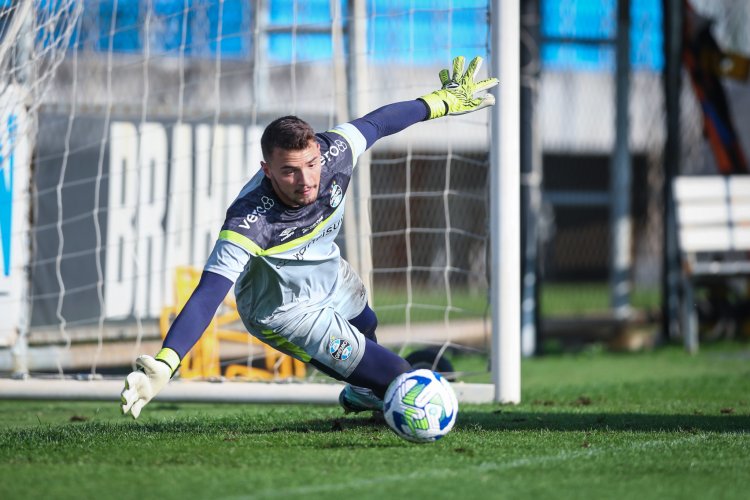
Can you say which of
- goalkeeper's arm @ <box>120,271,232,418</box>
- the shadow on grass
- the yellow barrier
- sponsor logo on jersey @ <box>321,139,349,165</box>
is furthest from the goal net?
goalkeeper's arm @ <box>120,271,232,418</box>

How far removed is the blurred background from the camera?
7.47 m

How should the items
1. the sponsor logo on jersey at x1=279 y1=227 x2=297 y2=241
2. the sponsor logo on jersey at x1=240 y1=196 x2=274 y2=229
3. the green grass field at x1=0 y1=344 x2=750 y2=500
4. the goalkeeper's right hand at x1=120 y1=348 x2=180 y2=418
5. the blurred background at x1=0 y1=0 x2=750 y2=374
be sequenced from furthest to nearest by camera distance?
the blurred background at x1=0 y1=0 x2=750 y2=374 → the sponsor logo on jersey at x1=279 y1=227 x2=297 y2=241 → the sponsor logo on jersey at x1=240 y1=196 x2=274 y2=229 → the goalkeeper's right hand at x1=120 y1=348 x2=180 y2=418 → the green grass field at x1=0 y1=344 x2=750 y2=500

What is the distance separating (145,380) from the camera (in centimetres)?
407

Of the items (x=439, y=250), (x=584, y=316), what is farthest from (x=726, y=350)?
(x=439, y=250)

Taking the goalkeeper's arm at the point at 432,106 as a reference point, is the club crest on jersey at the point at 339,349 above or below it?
below

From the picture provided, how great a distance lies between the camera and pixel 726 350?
10578 mm

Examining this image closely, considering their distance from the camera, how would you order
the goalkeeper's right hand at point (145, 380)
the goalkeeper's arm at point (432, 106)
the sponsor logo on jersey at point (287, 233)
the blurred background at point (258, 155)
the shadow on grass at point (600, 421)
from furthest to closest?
A: the blurred background at point (258, 155) → the shadow on grass at point (600, 421) → the goalkeeper's arm at point (432, 106) → the sponsor logo on jersey at point (287, 233) → the goalkeeper's right hand at point (145, 380)

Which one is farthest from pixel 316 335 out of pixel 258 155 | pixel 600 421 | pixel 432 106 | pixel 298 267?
pixel 258 155

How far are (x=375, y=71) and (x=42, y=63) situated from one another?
327cm

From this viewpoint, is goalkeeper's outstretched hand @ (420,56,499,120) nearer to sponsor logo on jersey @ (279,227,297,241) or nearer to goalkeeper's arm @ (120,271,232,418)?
sponsor logo on jersey @ (279,227,297,241)

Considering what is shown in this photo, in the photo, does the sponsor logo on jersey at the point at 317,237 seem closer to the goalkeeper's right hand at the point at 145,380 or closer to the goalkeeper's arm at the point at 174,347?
the goalkeeper's arm at the point at 174,347

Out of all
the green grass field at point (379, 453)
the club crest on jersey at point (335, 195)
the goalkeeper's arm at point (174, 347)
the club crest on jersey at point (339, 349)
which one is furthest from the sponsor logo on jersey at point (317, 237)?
the green grass field at point (379, 453)

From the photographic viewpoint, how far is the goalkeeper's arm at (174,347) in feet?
13.3

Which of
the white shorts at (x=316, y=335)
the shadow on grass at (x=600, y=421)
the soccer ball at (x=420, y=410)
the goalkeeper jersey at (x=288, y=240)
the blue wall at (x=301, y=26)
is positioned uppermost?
the blue wall at (x=301, y=26)
